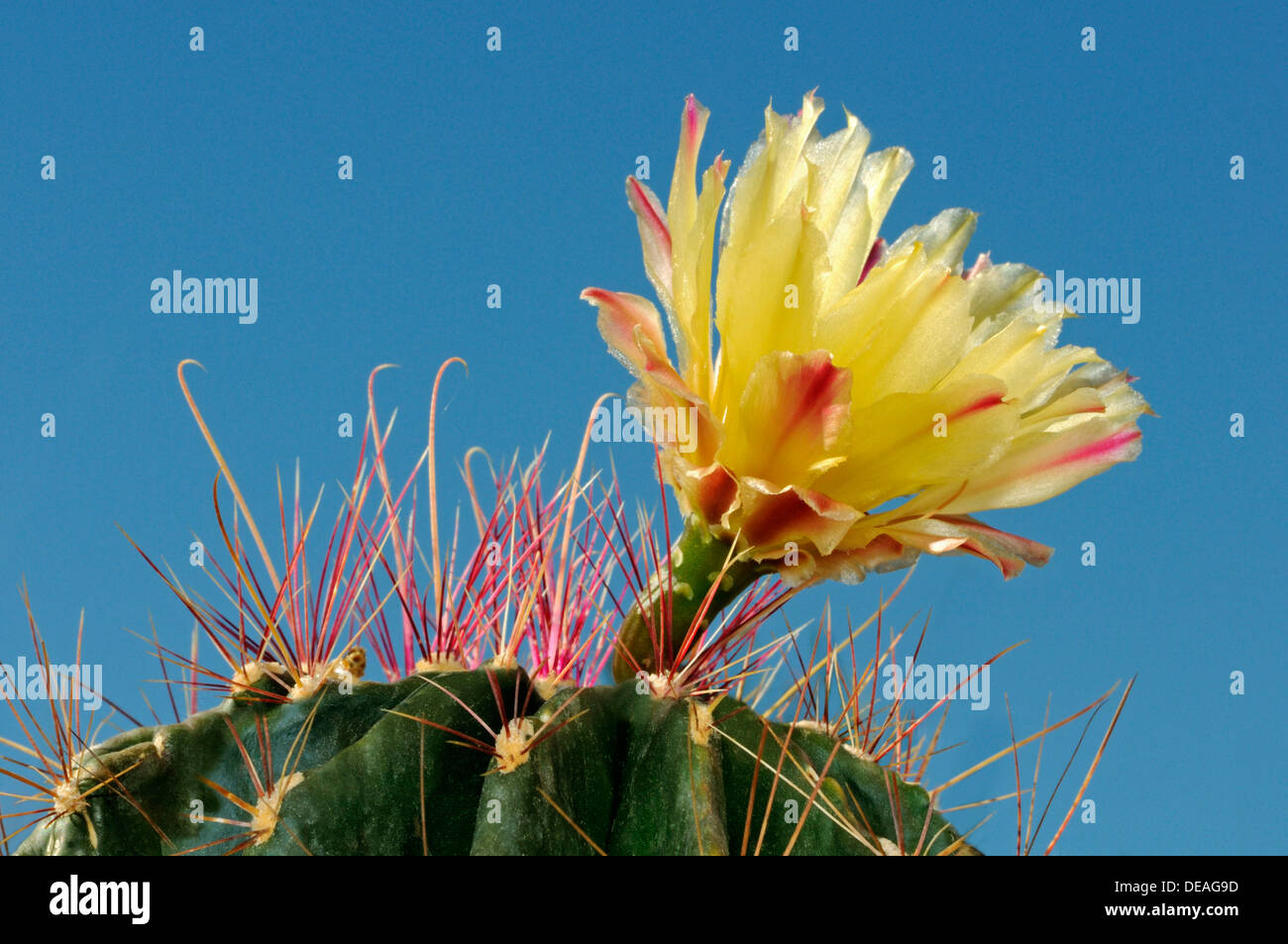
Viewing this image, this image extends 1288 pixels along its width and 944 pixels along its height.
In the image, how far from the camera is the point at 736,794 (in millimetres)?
1636

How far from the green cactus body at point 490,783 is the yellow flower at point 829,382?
0.90 feet

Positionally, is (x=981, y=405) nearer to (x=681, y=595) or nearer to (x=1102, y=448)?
(x=1102, y=448)

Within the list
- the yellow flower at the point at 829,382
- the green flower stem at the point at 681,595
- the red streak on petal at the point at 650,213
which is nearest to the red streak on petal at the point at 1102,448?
the yellow flower at the point at 829,382

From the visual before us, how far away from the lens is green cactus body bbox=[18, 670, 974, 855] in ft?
5.07

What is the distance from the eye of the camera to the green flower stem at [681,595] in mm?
1680

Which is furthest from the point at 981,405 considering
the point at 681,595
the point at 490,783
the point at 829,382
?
A: the point at 490,783

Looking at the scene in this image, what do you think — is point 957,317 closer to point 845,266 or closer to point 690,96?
point 845,266

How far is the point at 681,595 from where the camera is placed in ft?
5.65

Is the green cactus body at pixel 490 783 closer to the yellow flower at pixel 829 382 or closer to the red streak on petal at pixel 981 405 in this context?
the yellow flower at pixel 829 382

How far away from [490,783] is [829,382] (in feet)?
2.11

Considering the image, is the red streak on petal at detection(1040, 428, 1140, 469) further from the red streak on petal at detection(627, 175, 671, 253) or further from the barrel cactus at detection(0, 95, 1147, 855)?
the red streak on petal at detection(627, 175, 671, 253)

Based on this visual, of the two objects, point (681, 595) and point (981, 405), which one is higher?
point (981, 405)

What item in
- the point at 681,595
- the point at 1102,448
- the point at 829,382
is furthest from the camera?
the point at 681,595

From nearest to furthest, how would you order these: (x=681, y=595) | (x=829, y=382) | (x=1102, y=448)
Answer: (x=829, y=382)
(x=1102, y=448)
(x=681, y=595)
